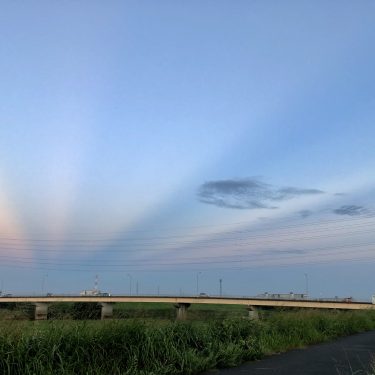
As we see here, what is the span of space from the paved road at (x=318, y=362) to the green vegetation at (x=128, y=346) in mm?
614

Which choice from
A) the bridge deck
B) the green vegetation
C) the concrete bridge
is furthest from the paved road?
the concrete bridge

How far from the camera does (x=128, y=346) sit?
12.1 metres

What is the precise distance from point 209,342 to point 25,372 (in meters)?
6.19

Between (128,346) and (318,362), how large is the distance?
6018 mm

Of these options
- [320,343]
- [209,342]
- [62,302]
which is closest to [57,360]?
[209,342]

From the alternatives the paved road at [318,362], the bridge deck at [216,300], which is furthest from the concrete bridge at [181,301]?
the paved road at [318,362]

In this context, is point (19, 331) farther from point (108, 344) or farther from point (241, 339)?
point (241, 339)

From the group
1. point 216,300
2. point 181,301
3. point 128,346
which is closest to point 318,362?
point 128,346

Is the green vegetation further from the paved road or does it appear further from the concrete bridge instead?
the concrete bridge

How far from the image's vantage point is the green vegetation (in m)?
10.1

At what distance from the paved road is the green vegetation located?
61 cm

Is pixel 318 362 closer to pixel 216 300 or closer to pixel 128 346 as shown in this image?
pixel 128 346

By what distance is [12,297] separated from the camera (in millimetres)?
139500

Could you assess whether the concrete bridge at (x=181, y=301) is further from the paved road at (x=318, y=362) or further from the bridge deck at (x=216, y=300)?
the paved road at (x=318, y=362)
